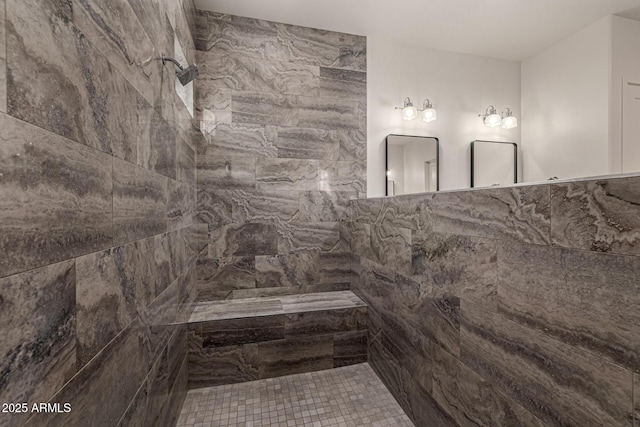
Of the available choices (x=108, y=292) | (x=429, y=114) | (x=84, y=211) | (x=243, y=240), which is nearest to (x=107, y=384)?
(x=108, y=292)

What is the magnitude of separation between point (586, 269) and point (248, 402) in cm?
A: 178

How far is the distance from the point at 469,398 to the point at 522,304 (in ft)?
1.62

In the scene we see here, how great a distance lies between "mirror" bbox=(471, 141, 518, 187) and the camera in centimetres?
265

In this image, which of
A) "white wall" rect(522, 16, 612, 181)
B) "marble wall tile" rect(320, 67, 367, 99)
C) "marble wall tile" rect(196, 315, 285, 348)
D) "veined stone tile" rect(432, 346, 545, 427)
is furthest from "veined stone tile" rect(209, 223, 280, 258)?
"white wall" rect(522, 16, 612, 181)

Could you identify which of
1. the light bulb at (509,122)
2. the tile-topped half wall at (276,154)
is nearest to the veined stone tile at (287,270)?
the tile-topped half wall at (276,154)

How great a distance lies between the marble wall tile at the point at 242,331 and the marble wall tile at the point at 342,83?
1.92 metres

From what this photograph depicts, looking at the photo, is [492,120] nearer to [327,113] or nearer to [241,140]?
[327,113]

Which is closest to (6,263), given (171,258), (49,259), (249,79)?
(49,259)

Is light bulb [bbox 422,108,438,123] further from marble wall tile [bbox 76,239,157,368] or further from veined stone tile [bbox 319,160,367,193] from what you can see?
marble wall tile [bbox 76,239,157,368]

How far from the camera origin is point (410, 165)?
251 cm

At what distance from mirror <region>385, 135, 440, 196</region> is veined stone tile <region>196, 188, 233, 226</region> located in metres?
1.44

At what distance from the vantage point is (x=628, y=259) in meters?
0.60

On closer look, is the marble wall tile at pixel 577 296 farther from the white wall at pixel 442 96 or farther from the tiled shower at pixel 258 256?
the white wall at pixel 442 96

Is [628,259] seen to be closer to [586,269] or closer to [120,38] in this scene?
[586,269]
